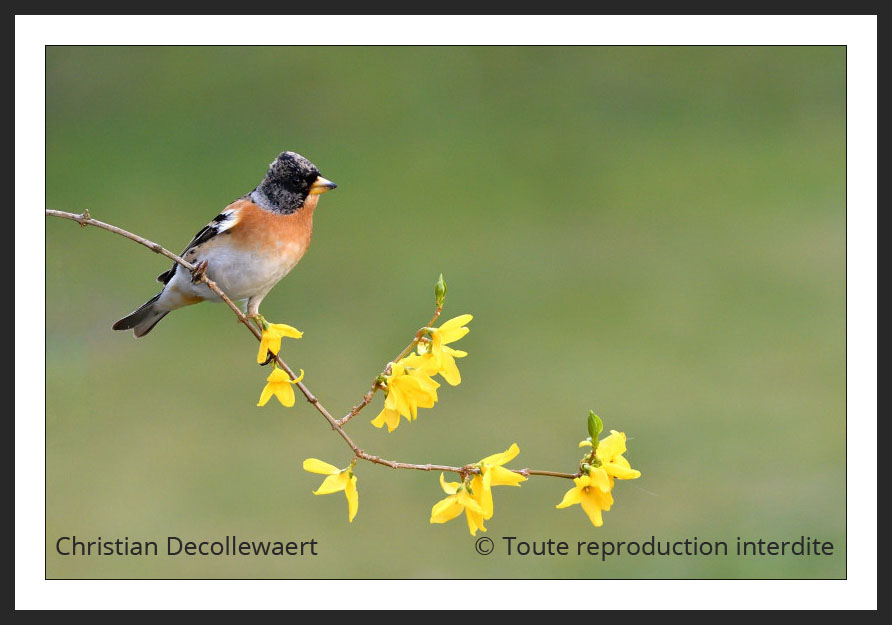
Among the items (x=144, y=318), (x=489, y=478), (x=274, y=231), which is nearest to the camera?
(x=489, y=478)

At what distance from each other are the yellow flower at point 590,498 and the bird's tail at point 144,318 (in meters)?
0.89

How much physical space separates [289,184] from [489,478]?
61 cm

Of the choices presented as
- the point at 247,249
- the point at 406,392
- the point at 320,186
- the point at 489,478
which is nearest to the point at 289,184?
the point at 320,186

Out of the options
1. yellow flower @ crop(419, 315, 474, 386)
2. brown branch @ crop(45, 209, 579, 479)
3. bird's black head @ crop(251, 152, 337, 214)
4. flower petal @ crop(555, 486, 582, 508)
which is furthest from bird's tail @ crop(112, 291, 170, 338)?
flower petal @ crop(555, 486, 582, 508)

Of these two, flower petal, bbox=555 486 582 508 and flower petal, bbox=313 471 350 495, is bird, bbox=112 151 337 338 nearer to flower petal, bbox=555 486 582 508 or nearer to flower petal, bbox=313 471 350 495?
flower petal, bbox=313 471 350 495

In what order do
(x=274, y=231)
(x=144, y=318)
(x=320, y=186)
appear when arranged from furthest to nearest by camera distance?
1. (x=144, y=318)
2. (x=274, y=231)
3. (x=320, y=186)

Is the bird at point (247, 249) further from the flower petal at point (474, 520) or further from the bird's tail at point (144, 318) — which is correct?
the flower petal at point (474, 520)

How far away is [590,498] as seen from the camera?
1.61 m

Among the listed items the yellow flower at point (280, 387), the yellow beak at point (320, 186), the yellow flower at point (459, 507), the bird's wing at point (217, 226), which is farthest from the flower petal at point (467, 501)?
the bird's wing at point (217, 226)

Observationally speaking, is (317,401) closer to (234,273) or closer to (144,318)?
(234,273)

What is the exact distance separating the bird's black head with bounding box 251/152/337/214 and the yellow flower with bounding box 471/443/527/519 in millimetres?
495

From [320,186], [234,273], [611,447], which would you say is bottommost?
[611,447]

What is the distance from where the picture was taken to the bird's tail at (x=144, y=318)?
80.4 inches

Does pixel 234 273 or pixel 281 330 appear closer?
pixel 281 330
